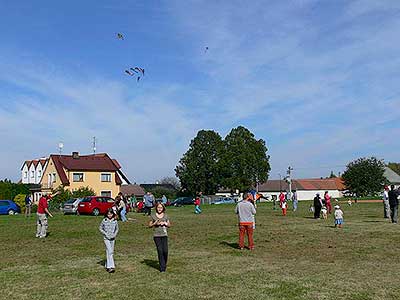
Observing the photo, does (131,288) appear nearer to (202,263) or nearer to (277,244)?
(202,263)

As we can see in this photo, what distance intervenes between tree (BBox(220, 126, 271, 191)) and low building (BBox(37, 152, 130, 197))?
2324 centimetres

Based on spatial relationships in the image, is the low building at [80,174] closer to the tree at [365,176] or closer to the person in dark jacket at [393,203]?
the tree at [365,176]

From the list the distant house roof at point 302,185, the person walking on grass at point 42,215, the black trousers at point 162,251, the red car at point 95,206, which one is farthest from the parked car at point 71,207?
the distant house roof at point 302,185

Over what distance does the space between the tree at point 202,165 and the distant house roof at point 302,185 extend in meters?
33.8

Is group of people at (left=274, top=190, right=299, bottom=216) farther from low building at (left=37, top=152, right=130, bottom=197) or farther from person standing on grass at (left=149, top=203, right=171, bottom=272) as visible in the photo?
low building at (left=37, top=152, right=130, bottom=197)

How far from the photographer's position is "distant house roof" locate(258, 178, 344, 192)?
11725cm

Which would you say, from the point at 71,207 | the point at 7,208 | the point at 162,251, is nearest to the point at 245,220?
the point at 162,251

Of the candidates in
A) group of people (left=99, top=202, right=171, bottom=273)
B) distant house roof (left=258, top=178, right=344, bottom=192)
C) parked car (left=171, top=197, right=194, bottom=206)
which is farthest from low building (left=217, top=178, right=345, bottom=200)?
group of people (left=99, top=202, right=171, bottom=273)

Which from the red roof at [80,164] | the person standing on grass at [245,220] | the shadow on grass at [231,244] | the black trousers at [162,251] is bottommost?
the shadow on grass at [231,244]

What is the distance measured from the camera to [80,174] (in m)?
62.9

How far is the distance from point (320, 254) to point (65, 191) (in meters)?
46.5

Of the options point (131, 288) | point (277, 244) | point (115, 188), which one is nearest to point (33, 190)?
point (115, 188)

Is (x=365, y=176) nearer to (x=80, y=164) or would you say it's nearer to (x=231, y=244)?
(x=80, y=164)

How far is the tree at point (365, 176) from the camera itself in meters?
75.0
